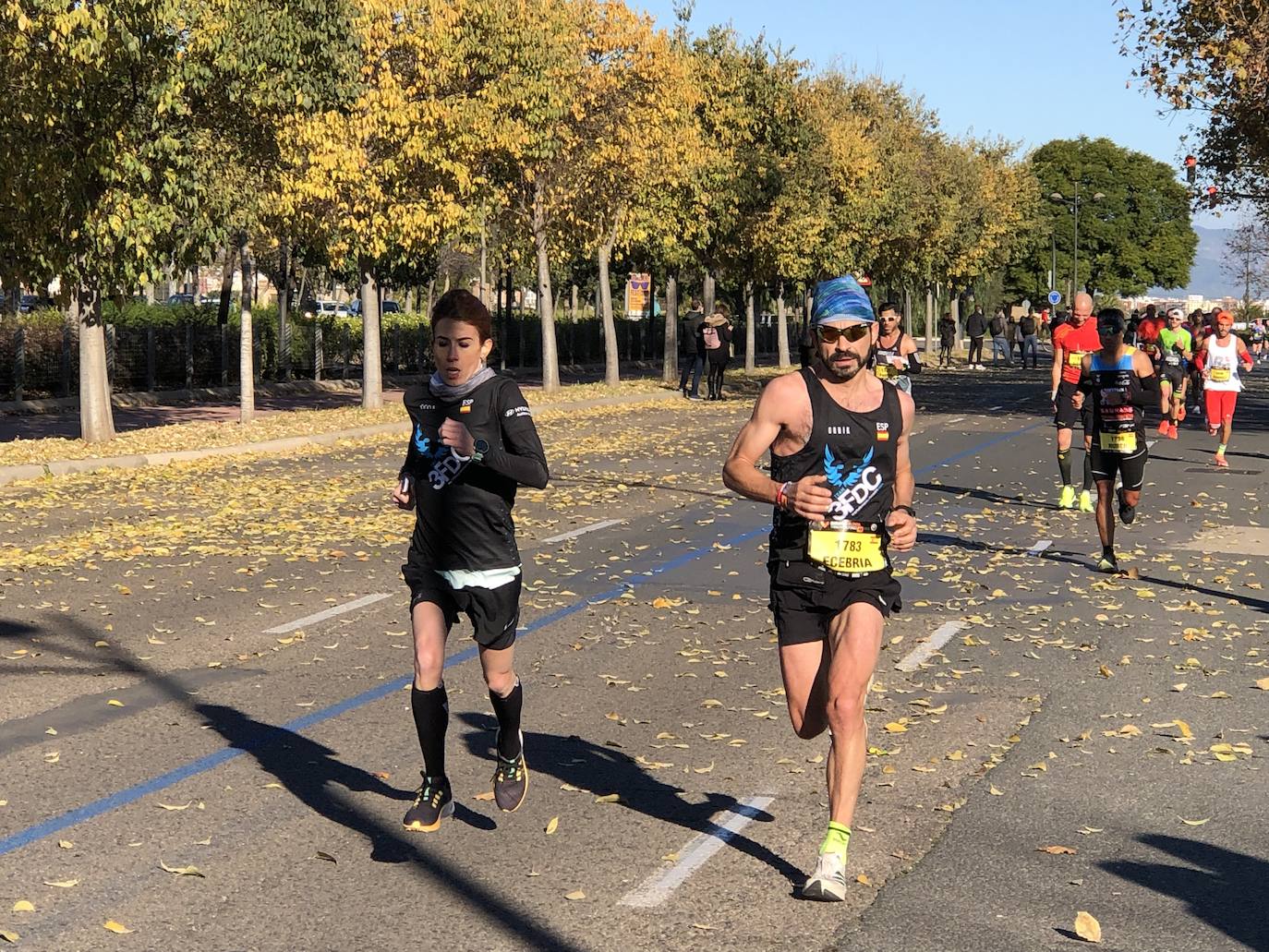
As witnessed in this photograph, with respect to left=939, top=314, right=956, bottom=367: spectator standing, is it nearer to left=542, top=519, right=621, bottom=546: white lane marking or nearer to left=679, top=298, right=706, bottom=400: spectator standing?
left=679, top=298, right=706, bottom=400: spectator standing

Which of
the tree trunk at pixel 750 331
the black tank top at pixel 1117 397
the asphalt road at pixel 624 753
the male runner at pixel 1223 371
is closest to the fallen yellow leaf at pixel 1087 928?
the asphalt road at pixel 624 753

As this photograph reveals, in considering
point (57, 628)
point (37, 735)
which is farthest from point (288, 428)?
point (37, 735)

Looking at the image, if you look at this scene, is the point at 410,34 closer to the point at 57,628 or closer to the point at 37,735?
the point at 57,628

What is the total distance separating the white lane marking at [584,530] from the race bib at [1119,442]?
14.0 feet

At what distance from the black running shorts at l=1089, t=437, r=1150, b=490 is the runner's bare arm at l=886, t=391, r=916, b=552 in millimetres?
7917

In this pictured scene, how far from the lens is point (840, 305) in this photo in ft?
18.0

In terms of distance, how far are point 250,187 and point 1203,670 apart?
18.7 m

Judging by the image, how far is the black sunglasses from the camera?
5461 mm

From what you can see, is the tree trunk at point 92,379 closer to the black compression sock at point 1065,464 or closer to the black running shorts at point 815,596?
the black compression sock at point 1065,464

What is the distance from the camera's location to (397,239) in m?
28.9

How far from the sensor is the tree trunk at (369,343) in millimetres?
30625

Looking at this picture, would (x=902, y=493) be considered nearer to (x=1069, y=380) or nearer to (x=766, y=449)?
(x=766, y=449)

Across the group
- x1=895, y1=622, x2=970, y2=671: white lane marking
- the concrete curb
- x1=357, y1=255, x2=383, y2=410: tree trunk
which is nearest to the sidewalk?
the concrete curb

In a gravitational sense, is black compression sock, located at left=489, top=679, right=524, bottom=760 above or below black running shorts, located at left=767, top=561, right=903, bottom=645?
below
